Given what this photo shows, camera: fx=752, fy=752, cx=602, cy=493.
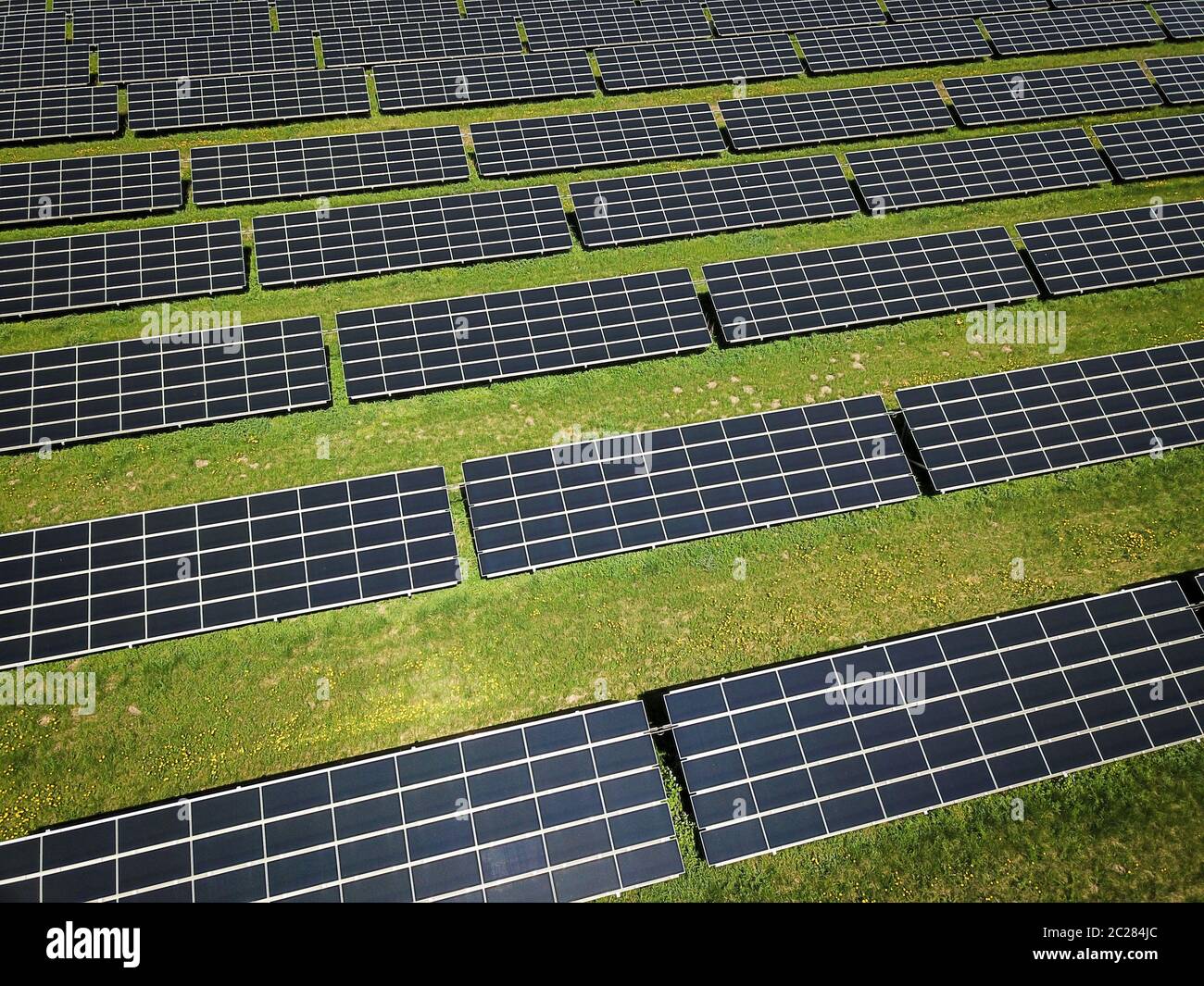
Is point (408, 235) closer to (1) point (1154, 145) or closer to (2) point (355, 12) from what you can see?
(2) point (355, 12)

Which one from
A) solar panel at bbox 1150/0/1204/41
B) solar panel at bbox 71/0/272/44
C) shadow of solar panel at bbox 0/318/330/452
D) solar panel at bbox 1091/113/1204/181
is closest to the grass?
shadow of solar panel at bbox 0/318/330/452

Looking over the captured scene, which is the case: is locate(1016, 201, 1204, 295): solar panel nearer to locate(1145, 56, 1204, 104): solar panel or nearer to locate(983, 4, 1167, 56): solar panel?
locate(1145, 56, 1204, 104): solar panel

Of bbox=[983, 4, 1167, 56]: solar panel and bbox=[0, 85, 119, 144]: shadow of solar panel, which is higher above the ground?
bbox=[0, 85, 119, 144]: shadow of solar panel

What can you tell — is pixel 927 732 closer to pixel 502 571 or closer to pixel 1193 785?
pixel 1193 785

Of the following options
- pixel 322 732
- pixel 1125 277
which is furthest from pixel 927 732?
pixel 1125 277

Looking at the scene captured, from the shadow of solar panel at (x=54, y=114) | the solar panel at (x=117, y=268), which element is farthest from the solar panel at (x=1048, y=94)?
the shadow of solar panel at (x=54, y=114)

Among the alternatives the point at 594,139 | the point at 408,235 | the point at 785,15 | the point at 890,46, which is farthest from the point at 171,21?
the point at 890,46
